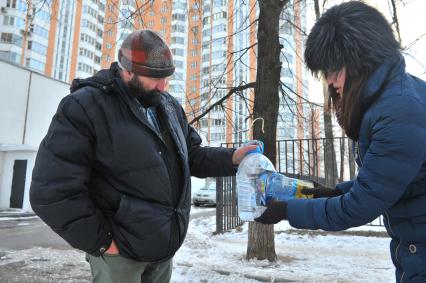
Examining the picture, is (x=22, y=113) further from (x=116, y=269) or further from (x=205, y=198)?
(x=116, y=269)

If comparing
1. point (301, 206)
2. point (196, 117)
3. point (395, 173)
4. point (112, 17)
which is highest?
point (112, 17)

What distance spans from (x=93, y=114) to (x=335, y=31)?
1.25 m

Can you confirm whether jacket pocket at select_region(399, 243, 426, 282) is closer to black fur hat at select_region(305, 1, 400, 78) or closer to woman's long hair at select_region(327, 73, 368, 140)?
woman's long hair at select_region(327, 73, 368, 140)

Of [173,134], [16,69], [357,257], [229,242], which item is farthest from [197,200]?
[173,134]

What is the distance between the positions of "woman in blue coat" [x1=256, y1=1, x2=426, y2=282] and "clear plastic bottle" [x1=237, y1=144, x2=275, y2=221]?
0.92 ft

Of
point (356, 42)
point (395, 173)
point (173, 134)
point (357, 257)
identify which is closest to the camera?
point (395, 173)

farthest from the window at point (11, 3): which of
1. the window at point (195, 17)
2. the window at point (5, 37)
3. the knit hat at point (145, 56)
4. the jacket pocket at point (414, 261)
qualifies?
the jacket pocket at point (414, 261)

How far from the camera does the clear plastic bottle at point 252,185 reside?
2066 mm

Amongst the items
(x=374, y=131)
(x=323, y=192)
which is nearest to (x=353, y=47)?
(x=374, y=131)

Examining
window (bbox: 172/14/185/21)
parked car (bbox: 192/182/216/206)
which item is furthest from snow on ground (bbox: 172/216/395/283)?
parked car (bbox: 192/182/216/206)

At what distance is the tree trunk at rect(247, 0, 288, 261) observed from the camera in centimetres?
565

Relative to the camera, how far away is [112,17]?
6418 mm

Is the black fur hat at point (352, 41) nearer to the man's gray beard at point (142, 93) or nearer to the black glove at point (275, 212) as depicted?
the black glove at point (275, 212)

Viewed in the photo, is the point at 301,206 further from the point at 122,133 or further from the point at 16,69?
the point at 16,69
